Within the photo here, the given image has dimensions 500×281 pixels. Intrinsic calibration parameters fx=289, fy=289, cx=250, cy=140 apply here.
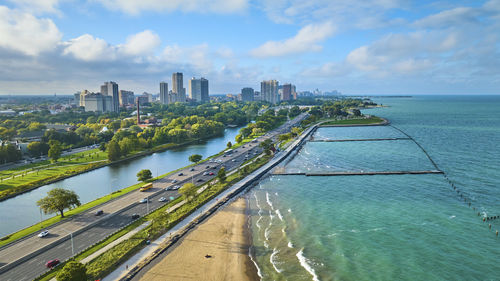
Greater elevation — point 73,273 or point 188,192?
point 188,192

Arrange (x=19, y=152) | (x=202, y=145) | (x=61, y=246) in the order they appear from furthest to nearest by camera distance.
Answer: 1. (x=202, y=145)
2. (x=19, y=152)
3. (x=61, y=246)

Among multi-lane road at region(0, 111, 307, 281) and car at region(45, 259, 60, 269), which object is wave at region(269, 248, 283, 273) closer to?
multi-lane road at region(0, 111, 307, 281)

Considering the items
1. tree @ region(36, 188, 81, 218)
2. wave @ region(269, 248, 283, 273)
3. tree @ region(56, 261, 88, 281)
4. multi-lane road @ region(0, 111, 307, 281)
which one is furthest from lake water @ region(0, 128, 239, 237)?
wave @ region(269, 248, 283, 273)

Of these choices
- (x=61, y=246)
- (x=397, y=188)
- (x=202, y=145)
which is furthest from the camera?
(x=202, y=145)

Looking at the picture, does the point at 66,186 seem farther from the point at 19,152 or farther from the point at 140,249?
the point at 140,249

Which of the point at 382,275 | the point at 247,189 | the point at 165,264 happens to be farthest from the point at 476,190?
the point at 165,264

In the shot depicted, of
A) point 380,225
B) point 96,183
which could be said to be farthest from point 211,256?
point 96,183

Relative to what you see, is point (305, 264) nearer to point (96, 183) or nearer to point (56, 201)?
point (56, 201)
